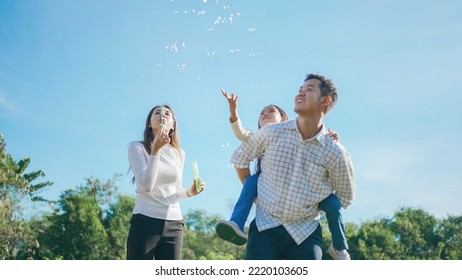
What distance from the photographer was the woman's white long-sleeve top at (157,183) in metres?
4.77

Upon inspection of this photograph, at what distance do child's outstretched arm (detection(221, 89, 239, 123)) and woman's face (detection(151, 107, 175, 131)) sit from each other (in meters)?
0.60

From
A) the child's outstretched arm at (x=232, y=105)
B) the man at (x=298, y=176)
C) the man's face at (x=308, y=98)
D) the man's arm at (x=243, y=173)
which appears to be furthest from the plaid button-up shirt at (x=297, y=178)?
the child's outstretched arm at (x=232, y=105)

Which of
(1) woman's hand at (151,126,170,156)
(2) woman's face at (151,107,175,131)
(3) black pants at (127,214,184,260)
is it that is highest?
(2) woman's face at (151,107,175,131)

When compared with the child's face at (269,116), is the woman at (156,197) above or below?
below

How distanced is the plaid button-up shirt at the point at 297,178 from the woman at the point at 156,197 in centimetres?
98

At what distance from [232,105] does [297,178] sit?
1117 millimetres

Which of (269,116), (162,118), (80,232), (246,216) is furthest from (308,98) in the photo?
(80,232)

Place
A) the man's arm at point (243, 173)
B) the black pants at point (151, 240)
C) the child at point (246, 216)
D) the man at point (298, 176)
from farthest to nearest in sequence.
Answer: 1. the black pants at point (151, 240)
2. the man's arm at point (243, 173)
3. the child at point (246, 216)
4. the man at point (298, 176)

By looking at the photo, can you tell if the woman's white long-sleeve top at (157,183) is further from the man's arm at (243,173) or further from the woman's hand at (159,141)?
the man's arm at (243,173)

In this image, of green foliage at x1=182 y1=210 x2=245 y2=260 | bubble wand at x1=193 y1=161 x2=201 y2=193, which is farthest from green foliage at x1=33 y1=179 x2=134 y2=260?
bubble wand at x1=193 y1=161 x2=201 y2=193

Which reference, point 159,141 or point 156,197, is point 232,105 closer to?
point 159,141

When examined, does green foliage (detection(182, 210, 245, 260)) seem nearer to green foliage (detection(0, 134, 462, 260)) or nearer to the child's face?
green foliage (detection(0, 134, 462, 260))

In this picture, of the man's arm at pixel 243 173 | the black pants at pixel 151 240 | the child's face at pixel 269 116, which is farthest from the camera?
the child's face at pixel 269 116

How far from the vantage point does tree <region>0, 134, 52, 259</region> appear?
94.4 feet
